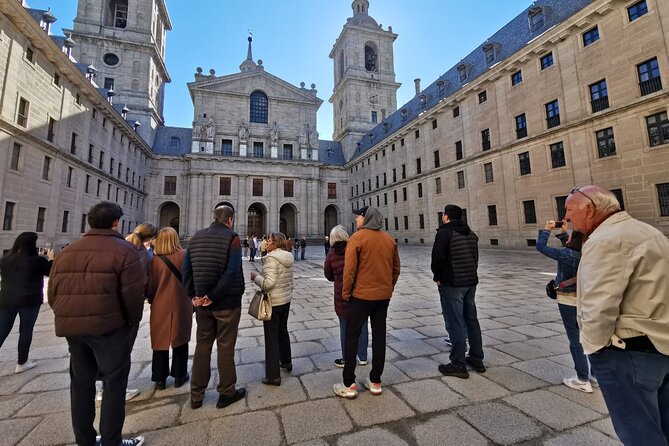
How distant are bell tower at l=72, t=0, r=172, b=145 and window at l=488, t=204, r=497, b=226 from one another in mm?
39453

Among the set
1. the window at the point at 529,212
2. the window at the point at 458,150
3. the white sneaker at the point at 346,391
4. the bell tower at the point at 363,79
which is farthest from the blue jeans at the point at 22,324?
the bell tower at the point at 363,79

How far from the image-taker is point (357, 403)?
2957 millimetres

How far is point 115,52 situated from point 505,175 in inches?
1813

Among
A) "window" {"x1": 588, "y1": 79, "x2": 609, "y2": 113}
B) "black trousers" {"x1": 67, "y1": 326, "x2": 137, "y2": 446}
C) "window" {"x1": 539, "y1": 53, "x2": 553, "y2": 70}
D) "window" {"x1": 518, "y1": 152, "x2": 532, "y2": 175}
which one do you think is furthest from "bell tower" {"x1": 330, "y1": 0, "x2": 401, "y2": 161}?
"black trousers" {"x1": 67, "y1": 326, "x2": 137, "y2": 446}

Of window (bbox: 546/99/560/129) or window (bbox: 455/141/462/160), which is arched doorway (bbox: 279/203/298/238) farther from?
window (bbox: 546/99/560/129)

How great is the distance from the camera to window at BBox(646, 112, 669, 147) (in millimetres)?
13512

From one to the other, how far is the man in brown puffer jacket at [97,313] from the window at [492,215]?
24.1m

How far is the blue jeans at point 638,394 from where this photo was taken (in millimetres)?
1522

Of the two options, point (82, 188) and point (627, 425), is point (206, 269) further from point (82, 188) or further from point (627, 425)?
point (82, 188)

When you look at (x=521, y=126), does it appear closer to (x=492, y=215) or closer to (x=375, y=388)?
(x=492, y=215)

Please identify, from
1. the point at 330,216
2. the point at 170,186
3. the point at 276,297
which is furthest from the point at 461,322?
the point at 330,216

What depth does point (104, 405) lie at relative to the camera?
2.25 metres

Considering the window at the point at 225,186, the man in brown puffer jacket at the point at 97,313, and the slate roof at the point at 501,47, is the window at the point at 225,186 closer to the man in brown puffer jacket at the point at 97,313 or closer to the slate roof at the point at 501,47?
the slate roof at the point at 501,47

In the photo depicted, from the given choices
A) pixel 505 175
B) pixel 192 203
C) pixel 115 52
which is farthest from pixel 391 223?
pixel 115 52
